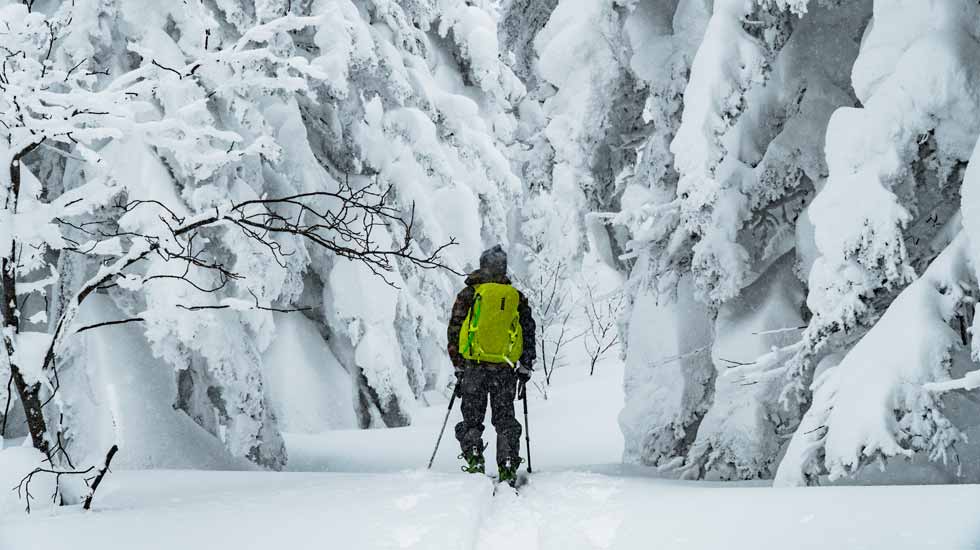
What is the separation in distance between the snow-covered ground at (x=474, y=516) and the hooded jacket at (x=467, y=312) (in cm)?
129

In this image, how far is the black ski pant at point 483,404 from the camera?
7.67m

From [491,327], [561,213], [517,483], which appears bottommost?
[517,483]

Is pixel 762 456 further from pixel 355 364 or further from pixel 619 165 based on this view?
pixel 355 364

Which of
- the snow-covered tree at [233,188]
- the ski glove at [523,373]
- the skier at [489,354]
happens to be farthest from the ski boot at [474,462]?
the snow-covered tree at [233,188]

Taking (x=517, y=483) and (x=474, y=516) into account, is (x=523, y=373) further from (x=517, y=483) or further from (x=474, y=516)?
(x=474, y=516)

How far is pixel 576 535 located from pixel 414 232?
11.3 m

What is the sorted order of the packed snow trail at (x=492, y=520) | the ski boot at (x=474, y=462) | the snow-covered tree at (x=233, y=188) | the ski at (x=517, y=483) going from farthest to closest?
the ski boot at (x=474, y=462), the ski at (x=517, y=483), the snow-covered tree at (x=233, y=188), the packed snow trail at (x=492, y=520)

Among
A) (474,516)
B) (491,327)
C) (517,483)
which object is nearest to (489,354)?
(491,327)

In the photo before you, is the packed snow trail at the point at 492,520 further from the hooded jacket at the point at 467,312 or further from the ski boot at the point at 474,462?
the hooded jacket at the point at 467,312

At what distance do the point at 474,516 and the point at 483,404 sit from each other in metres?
→ 2.95

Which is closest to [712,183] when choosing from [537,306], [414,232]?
[414,232]

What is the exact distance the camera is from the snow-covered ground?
12.9 feet

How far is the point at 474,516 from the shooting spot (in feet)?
16.2

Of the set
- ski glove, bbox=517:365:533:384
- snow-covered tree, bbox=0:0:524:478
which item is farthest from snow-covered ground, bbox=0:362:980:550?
ski glove, bbox=517:365:533:384
